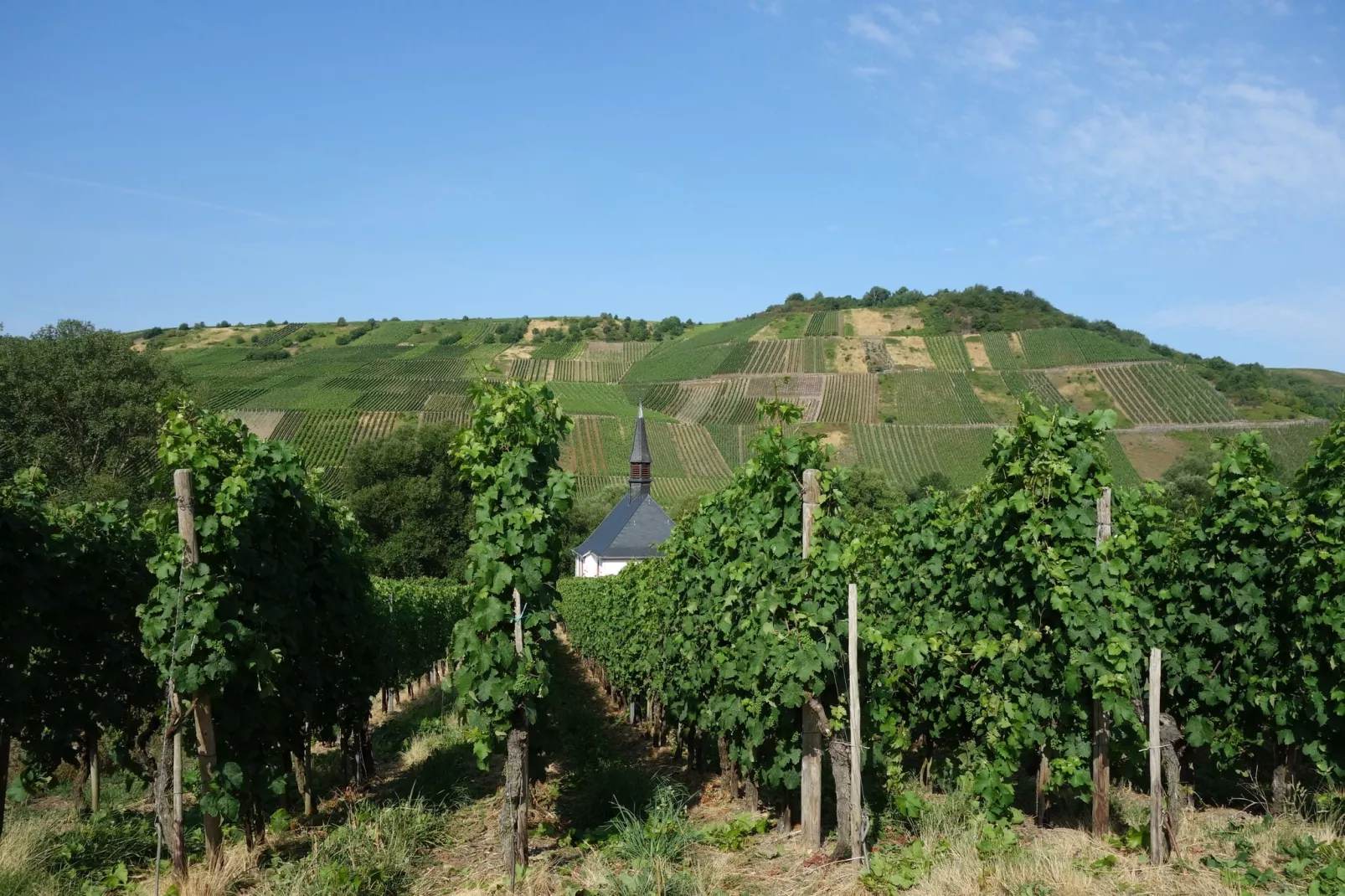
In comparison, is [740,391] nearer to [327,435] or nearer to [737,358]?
[737,358]

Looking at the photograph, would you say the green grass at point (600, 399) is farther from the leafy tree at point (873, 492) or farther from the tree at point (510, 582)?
the tree at point (510, 582)

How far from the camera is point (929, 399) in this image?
80688 mm

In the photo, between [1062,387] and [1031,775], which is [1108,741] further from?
[1062,387]

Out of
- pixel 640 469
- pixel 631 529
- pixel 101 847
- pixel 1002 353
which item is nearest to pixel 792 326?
pixel 1002 353

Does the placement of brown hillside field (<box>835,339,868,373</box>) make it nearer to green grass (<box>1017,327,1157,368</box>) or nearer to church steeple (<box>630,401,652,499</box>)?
green grass (<box>1017,327,1157,368</box>)

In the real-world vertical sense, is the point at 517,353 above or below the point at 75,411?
above

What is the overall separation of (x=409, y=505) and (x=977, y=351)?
66.1 meters

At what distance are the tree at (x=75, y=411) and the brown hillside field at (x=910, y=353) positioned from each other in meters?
70.8

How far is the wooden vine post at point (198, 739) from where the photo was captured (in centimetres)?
613

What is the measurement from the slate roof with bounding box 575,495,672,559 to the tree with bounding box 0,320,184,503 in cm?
2266

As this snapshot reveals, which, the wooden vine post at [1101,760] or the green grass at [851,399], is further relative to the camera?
the green grass at [851,399]

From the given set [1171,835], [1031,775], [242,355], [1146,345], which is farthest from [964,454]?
[242,355]

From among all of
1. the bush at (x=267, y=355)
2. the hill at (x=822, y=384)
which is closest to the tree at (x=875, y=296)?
the hill at (x=822, y=384)

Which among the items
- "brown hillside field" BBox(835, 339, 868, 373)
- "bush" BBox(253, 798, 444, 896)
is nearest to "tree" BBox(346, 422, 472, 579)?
"bush" BBox(253, 798, 444, 896)
